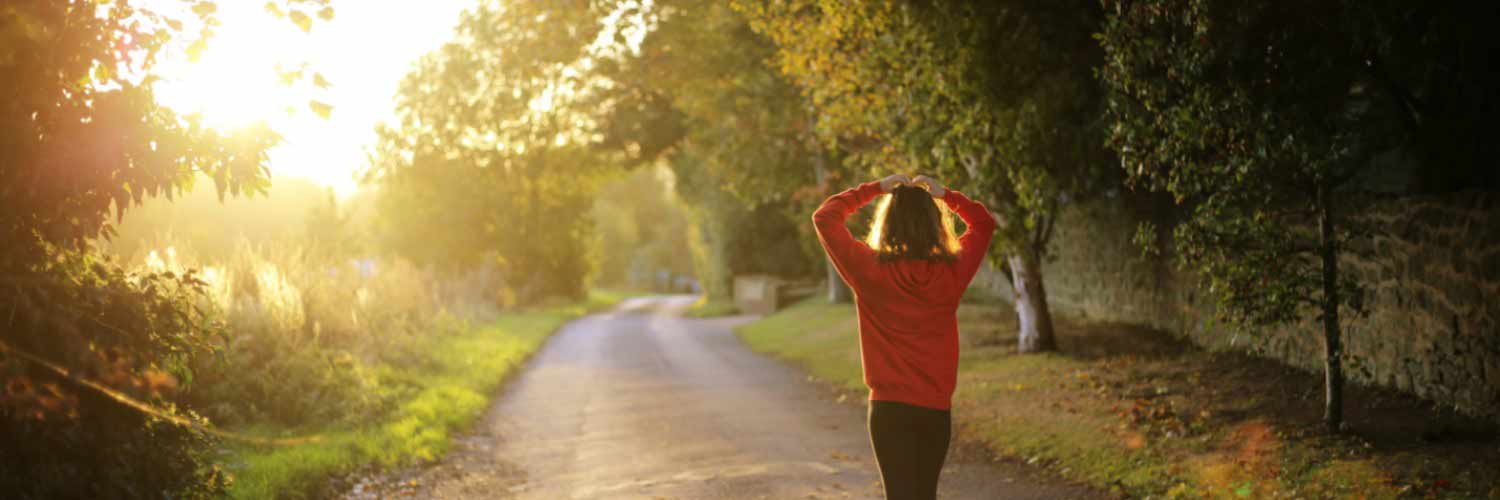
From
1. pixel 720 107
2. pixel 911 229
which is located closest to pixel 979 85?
pixel 911 229

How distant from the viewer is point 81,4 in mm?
5023

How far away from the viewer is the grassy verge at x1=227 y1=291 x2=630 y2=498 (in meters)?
8.20

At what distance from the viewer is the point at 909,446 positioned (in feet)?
15.0

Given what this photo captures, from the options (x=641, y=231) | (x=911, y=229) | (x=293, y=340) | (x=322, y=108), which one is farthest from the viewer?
(x=641, y=231)

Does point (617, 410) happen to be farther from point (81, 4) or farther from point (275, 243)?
point (81, 4)

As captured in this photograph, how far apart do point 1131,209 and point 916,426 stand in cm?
1320

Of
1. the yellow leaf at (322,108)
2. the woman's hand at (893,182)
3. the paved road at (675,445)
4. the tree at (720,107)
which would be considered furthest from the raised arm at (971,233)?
the tree at (720,107)

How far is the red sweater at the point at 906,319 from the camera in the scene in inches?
179

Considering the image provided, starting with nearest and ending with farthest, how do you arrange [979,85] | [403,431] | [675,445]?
[675,445] → [403,431] → [979,85]

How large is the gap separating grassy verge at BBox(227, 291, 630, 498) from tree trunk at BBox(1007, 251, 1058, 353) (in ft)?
24.5

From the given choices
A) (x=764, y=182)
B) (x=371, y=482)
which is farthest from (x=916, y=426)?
(x=764, y=182)

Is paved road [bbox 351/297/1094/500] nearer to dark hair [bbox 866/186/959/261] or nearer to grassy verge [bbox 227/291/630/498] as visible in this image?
grassy verge [bbox 227/291/630/498]

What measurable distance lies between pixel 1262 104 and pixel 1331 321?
1.78m

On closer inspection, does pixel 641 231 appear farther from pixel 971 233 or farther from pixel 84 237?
pixel 971 233
